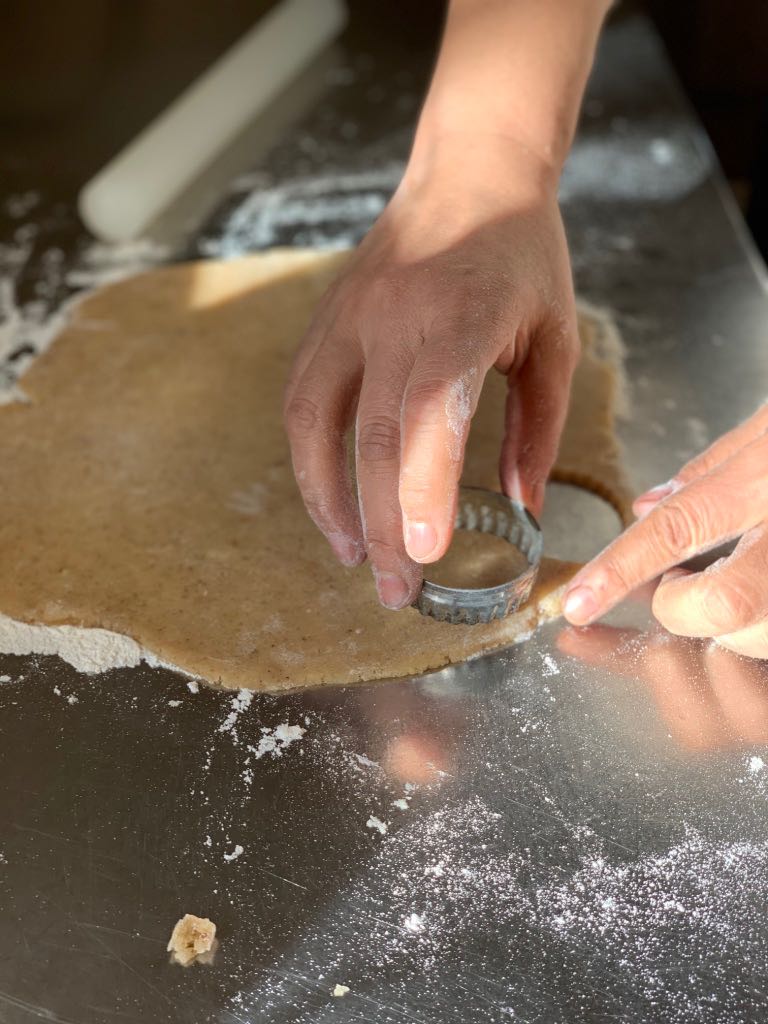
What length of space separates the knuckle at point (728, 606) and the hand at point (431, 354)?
0.96 feet

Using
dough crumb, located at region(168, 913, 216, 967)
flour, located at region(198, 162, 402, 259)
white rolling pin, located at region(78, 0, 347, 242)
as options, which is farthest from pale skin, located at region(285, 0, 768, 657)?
white rolling pin, located at region(78, 0, 347, 242)

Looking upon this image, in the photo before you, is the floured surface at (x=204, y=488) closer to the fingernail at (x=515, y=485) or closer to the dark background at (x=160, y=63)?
the fingernail at (x=515, y=485)

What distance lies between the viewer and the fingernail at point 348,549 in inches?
47.4

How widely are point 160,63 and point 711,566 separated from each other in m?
2.00

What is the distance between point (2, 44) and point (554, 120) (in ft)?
5.81

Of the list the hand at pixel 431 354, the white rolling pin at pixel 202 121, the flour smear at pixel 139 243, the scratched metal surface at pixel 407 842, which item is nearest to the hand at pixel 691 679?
the scratched metal surface at pixel 407 842

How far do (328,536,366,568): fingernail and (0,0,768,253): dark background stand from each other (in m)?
1.31

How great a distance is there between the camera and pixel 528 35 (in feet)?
4.86

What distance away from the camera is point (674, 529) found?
A: 1.14 metres

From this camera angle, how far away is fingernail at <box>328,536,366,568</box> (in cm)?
120

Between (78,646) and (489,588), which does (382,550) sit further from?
(78,646)

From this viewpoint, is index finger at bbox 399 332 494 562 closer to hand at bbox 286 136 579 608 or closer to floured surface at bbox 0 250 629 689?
hand at bbox 286 136 579 608

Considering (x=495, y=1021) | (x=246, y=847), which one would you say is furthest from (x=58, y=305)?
(x=495, y=1021)

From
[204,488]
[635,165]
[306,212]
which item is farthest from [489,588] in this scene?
[635,165]
